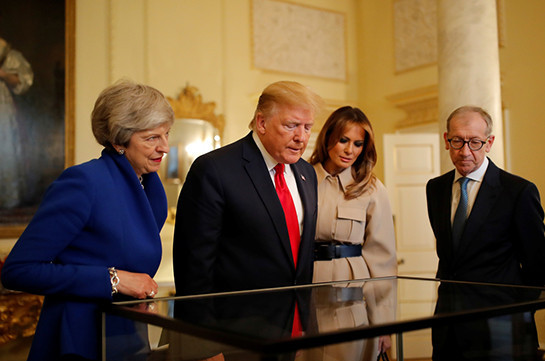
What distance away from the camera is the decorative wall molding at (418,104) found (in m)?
8.73

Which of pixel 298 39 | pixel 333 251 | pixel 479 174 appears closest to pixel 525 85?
pixel 298 39

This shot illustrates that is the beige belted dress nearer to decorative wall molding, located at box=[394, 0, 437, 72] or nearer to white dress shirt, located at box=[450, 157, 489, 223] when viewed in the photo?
white dress shirt, located at box=[450, 157, 489, 223]

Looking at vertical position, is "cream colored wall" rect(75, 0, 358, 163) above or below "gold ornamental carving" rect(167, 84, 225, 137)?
above

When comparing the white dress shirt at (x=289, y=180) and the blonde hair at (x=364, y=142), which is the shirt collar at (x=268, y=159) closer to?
the white dress shirt at (x=289, y=180)

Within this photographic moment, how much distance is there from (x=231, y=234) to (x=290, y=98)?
0.65 m

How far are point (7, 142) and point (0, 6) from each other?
1.64 m

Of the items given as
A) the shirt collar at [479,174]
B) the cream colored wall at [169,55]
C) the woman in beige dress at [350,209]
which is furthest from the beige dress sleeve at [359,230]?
the cream colored wall at [169,55]

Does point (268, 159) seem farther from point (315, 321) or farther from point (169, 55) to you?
point (169, 55)

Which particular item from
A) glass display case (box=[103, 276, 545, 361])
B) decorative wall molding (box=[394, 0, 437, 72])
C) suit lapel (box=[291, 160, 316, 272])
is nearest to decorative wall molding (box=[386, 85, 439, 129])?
decorative wall molding (box=[394, 0, 437, 72])

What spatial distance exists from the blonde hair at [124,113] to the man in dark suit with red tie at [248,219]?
0.55 m

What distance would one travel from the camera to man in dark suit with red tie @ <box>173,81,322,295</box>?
2.56m

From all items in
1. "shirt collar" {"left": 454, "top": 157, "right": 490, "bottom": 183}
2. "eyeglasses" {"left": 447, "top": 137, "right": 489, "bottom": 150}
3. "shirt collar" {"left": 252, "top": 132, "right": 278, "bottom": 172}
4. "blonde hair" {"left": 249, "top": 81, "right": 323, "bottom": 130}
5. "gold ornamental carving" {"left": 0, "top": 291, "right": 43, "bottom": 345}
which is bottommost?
"gold ornamental carving" {"left": 0, "top": 291, "right": 43, "bottom": 345}

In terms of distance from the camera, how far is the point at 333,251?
3.32 m

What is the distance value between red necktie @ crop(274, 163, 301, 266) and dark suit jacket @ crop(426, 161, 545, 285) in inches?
36.5
